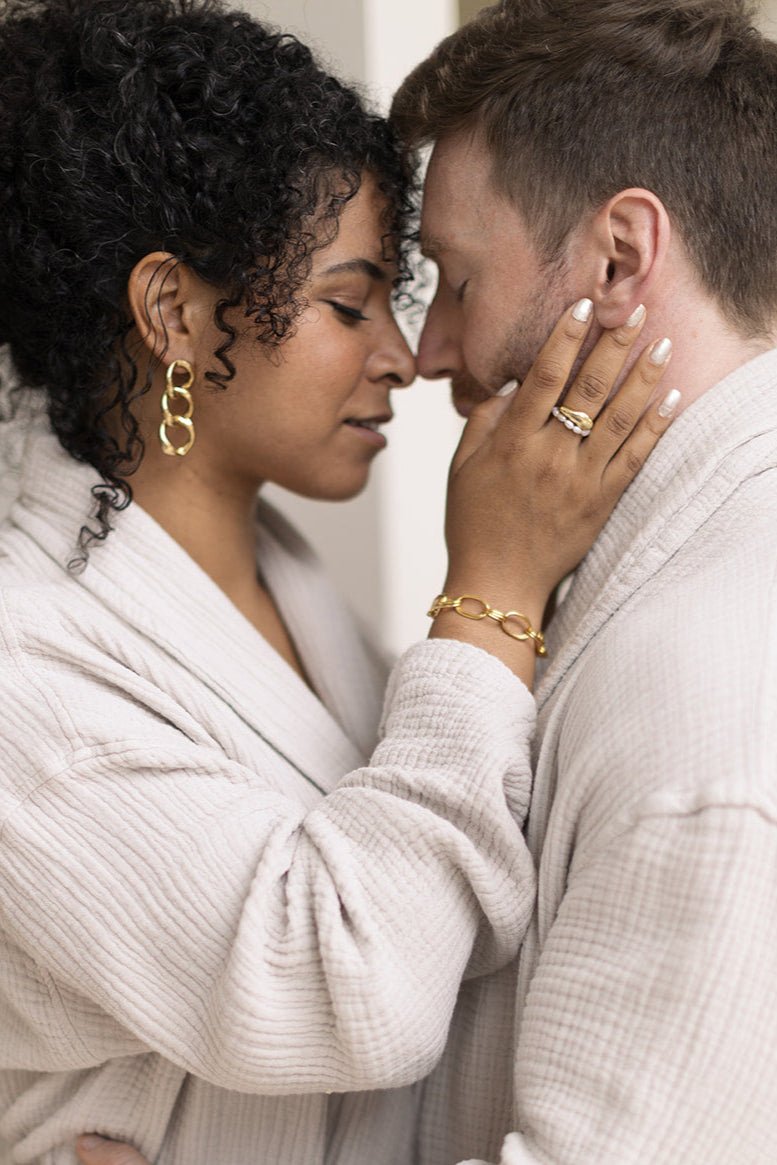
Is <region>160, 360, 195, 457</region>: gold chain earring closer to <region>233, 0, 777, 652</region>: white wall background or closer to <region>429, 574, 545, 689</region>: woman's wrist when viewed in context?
<region>429, 574, 545, 689</region>: woman's wrist

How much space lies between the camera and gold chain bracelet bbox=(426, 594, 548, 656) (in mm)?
1135

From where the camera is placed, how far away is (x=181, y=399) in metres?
1.32

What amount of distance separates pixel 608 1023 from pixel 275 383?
0.77 meters

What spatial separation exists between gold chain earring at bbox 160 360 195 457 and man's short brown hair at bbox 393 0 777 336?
399 millimetres

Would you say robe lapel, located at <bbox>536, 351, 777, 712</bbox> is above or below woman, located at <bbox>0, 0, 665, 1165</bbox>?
above

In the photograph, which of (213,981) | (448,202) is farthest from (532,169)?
(213,981)

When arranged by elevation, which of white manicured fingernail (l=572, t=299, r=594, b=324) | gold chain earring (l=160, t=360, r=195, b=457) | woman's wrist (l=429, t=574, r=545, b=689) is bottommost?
gold chain earring (l=160, t=360, r=195, b=457)

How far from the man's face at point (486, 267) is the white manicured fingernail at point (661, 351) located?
11 centimetres

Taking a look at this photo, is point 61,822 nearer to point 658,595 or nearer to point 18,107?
point 658,595

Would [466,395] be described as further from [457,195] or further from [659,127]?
[659,127]

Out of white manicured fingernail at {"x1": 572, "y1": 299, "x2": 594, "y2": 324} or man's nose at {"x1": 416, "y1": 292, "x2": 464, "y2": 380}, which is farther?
man's nose at {"x1": 416, "y1": 292, "x2": 464, "y2": 380}

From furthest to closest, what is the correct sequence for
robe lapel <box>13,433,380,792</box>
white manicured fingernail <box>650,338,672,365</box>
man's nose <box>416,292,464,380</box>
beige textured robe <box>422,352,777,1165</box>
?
man's nose <box>416,292,464,380</box> → robe lapel <box>13,433,380,792</box> → white manicured fingernail <box>650,338,672,365</box> → beige textured robe <box>422,352,777,1165</box>

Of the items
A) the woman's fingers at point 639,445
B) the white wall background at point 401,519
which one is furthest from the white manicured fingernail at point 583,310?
the white wall background at point 401,519

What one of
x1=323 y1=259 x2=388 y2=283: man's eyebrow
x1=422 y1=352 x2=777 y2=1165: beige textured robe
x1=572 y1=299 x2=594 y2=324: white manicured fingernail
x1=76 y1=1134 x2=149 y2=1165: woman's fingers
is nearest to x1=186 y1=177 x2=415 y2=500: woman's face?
x1=323 y1=259 x2=388 y2=283: man's eyebrow
